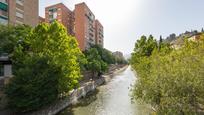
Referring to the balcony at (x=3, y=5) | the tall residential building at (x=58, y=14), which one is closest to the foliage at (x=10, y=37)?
the balcony at (x=3, y=5)

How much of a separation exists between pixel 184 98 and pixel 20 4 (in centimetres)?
3694

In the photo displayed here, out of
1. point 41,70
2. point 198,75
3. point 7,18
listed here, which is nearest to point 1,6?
point 7,18

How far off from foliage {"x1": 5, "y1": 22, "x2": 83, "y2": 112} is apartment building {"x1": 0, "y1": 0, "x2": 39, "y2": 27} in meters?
11.9

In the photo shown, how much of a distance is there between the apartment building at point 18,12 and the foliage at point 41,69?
11.9 m

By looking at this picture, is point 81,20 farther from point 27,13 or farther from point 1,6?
point 1,6

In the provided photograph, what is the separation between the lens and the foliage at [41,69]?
1856 cm

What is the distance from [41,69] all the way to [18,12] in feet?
77.6

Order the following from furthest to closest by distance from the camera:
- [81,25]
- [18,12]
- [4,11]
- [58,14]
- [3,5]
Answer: [81,25]
[58,14]
[18,12]
[4,11]
[3,5]

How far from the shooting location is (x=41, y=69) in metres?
19.7

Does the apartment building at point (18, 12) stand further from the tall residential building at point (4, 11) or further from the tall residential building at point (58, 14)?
the tall residential building at point (58, 14)

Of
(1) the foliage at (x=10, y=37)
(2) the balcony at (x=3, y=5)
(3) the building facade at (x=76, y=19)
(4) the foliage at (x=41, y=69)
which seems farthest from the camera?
(3) the building facade at (x=76, y=19)

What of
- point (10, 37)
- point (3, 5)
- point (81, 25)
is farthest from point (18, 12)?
point (81, 25)

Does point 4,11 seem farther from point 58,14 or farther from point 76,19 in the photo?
point 76,19

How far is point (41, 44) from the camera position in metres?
22.4
